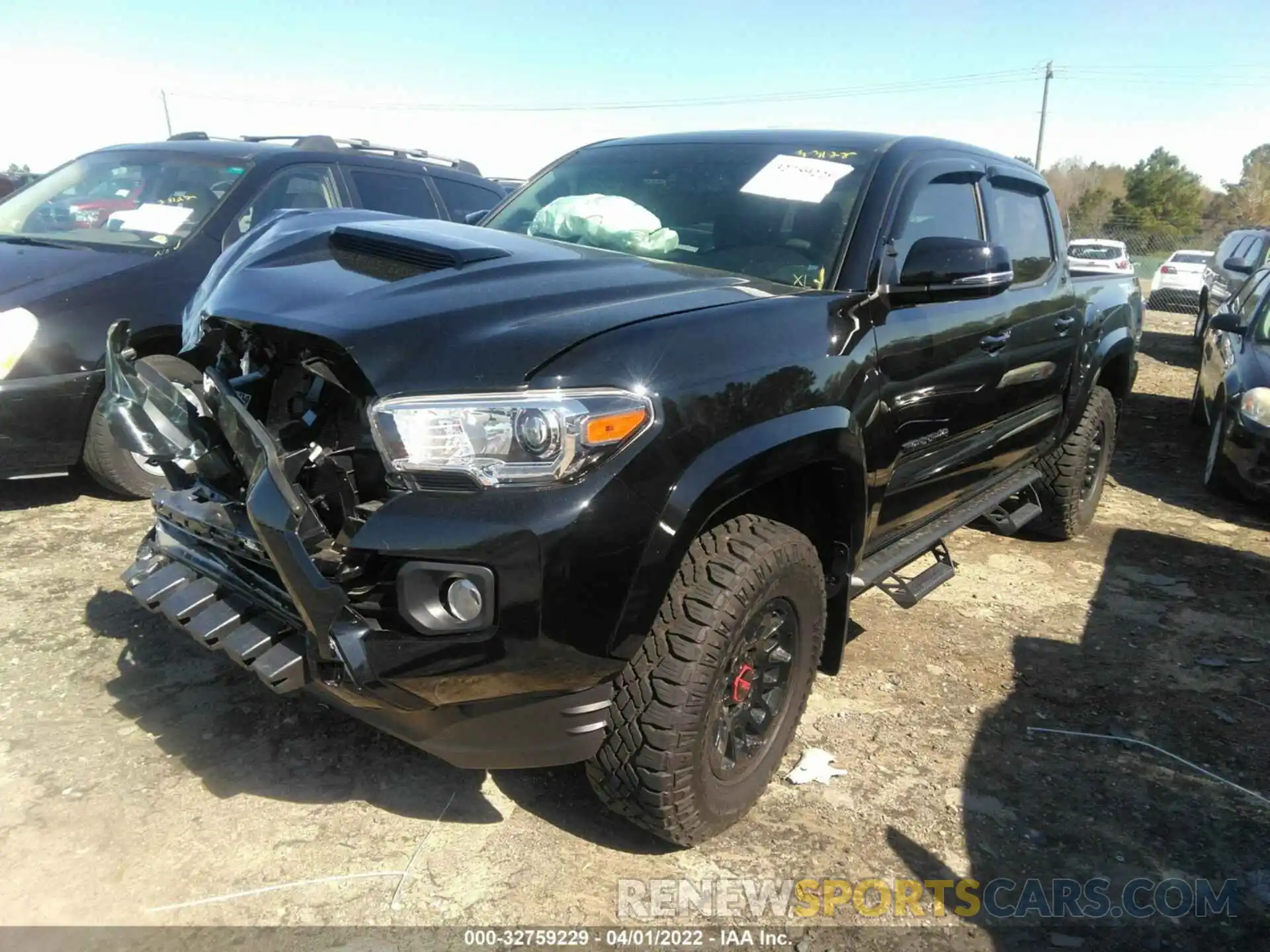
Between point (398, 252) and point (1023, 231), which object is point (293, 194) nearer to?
point (398, 252)

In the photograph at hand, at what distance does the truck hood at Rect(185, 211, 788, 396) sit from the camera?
1980mm

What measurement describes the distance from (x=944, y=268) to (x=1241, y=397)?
4368mm

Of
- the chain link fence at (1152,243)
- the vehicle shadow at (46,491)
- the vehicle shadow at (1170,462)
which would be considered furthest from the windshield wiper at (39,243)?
the chain link fence at (1152,243)

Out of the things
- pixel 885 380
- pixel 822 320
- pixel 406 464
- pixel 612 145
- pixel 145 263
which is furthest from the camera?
pixel 145 263

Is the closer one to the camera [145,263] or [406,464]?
[406,464]

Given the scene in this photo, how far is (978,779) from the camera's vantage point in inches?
115

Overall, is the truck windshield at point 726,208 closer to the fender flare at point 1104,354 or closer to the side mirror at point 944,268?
the side mirror at point 944,268

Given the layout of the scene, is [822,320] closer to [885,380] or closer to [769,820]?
[885,380]

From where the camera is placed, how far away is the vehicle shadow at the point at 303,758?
2.63 meters

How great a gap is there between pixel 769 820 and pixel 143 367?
2179 mm

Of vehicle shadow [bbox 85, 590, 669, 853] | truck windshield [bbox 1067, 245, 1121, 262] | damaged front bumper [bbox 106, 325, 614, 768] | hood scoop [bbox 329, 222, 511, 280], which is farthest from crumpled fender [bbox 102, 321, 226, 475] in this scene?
truck windshield [bbox 1067, 245, 1121, 262]

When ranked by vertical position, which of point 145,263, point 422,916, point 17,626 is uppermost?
point 145,263

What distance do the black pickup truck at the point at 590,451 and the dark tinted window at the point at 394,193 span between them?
273 cm

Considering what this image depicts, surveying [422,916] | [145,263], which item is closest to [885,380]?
[422,916]
